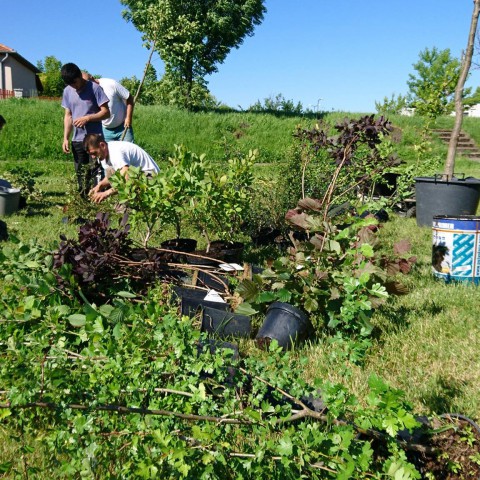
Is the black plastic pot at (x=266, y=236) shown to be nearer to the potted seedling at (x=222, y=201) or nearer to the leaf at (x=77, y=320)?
the potted seedling at (x=222, y=201)

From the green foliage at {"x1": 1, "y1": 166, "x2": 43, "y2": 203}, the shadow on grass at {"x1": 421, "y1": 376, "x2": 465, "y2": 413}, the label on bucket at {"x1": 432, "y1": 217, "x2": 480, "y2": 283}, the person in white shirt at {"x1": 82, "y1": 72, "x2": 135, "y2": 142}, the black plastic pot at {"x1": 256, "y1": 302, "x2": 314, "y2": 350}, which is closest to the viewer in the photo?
the shadow on grass at {"x1": 421, "y1": 376, "x2": 465, "y2": 413}

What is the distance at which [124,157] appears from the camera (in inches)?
224

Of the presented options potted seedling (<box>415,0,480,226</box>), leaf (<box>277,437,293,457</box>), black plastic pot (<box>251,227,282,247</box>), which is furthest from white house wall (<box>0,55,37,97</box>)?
leaf (<box>277,437,293,457</box>)

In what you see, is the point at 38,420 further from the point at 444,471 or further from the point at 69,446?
the point at 444,471

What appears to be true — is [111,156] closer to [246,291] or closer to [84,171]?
[84,171]

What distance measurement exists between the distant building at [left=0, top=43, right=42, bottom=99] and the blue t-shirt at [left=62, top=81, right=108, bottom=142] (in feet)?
113

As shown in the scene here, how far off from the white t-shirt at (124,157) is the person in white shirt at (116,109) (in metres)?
0.80

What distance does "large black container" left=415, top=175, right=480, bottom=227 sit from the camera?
6.29 meters

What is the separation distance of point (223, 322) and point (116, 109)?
4.67 m

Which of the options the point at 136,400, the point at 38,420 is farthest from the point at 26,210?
the point at 136,400

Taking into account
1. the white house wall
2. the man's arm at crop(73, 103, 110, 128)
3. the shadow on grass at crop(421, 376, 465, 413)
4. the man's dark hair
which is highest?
the white house wall

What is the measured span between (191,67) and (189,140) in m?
10.9

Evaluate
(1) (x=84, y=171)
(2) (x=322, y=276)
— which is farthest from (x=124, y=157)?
(2) (x=322, y=276)

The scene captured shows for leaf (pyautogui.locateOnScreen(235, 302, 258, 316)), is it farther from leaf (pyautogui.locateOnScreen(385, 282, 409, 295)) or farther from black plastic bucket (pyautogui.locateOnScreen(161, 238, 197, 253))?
black plastic bucket (pyautogui.locateOnScreen(161, 238, 197, 253))
